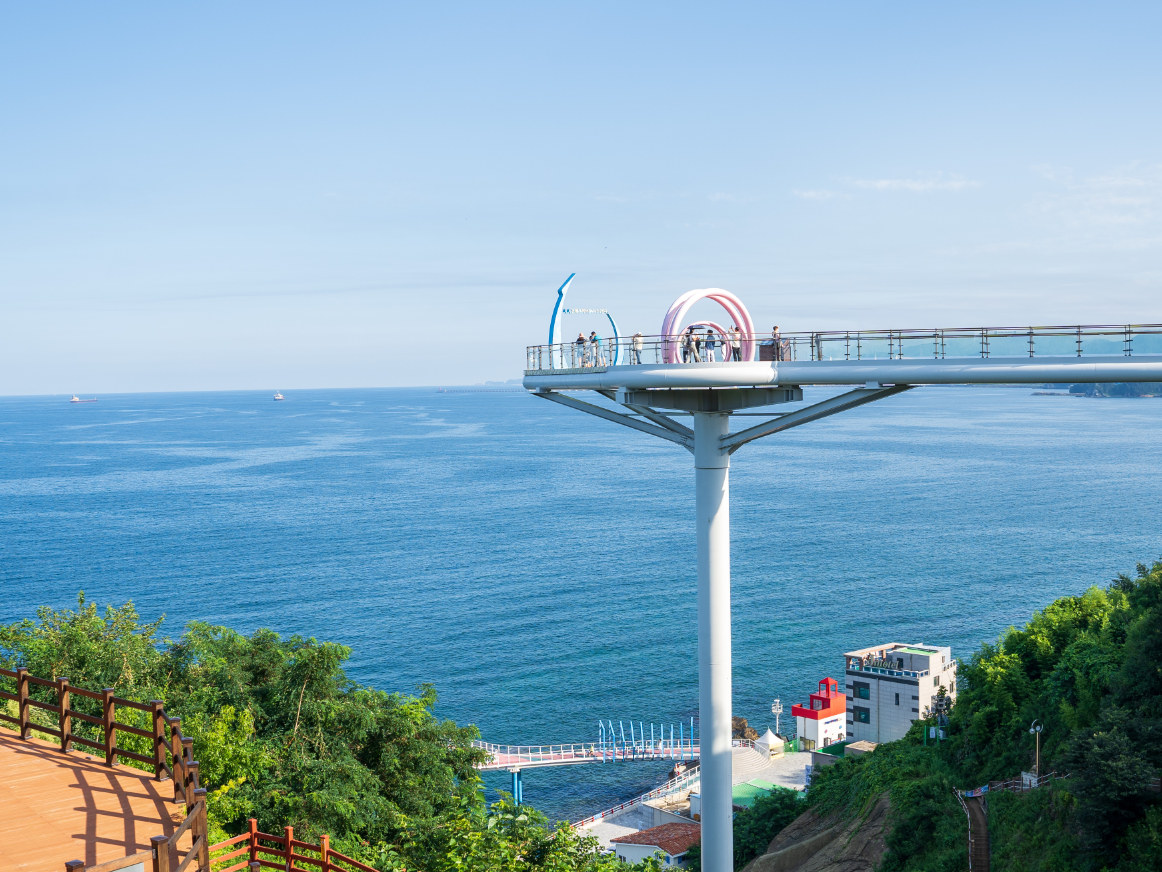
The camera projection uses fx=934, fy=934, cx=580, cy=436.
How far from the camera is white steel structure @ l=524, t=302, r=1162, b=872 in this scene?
18453 millimetres

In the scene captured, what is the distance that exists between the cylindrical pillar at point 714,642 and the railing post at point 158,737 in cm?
1198

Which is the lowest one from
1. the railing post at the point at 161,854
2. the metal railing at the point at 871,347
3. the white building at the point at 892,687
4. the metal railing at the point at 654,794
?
the metal railing at the point at 654,794

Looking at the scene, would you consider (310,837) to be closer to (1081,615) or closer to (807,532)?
(1081,615)

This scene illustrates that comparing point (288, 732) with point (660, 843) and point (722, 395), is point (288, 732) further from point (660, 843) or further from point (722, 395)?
point (660, 843)

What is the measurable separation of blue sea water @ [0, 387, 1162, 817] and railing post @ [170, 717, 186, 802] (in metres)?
44.9

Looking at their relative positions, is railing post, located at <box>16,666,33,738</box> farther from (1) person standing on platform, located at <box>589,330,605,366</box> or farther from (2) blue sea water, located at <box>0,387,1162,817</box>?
(2) blue sea water, located at <box>0,387,1162,817</box>

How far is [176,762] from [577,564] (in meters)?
80.6

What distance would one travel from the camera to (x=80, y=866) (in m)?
6.95

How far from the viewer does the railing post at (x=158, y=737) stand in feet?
35.4

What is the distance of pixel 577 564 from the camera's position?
3573 inches

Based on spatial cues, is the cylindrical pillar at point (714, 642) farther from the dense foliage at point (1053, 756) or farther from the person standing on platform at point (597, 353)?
the dense foliage at point (1053, 756)

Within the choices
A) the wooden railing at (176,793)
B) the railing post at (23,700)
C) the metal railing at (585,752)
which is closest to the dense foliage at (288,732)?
the railing post at (23,700)

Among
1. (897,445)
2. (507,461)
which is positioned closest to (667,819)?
(507,461)

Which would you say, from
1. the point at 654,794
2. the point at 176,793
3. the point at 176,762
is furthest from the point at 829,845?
the point at 176,762
